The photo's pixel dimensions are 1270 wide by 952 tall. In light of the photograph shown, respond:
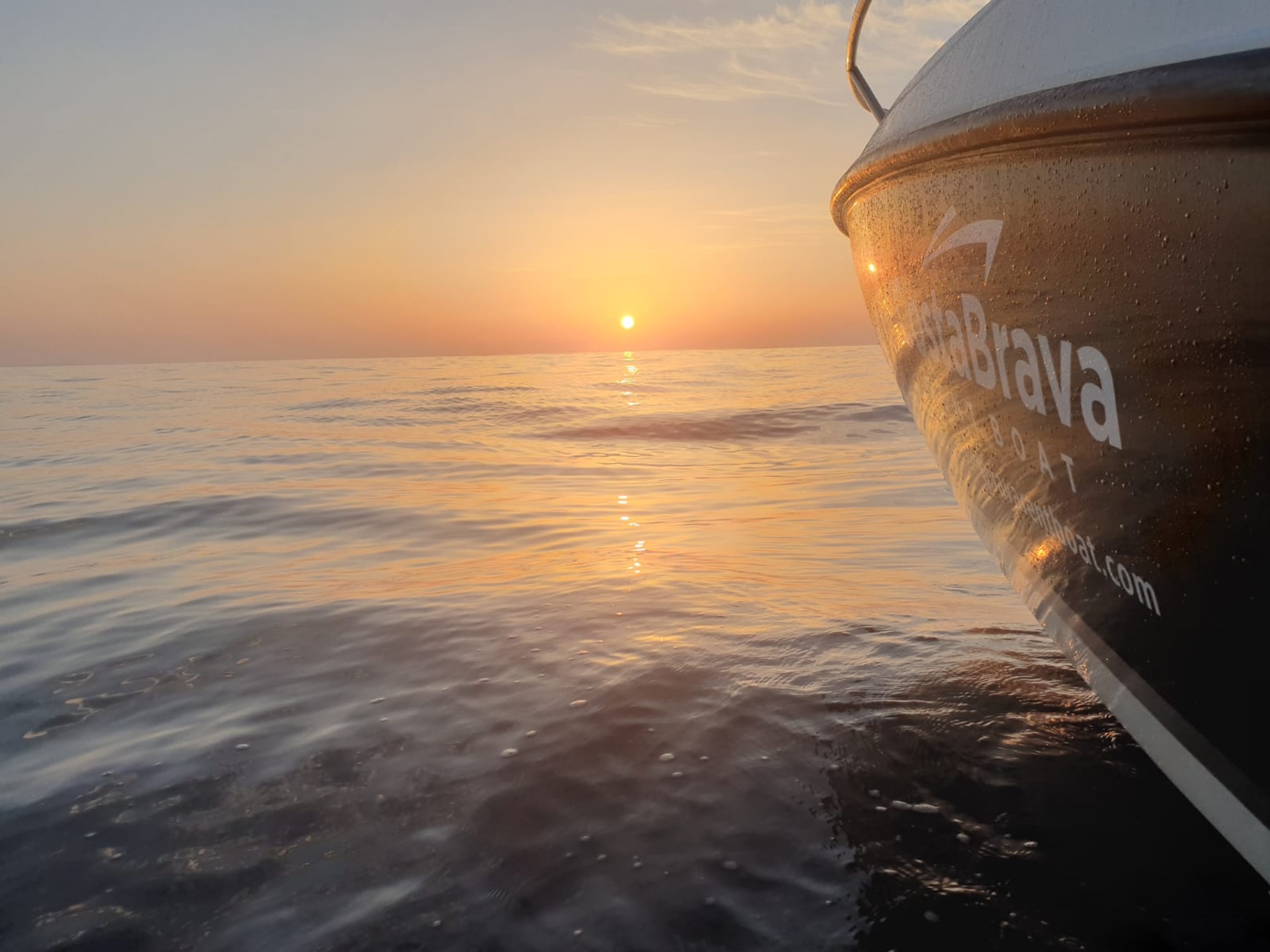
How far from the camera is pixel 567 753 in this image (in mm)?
2744

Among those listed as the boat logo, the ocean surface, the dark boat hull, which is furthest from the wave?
the dark boat hull

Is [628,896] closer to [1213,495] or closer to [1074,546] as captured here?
[1074,546]

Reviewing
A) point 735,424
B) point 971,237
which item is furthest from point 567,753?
point 735,424

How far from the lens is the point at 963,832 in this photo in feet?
7.31

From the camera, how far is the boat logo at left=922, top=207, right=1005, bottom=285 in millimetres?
1827

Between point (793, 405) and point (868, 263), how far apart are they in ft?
52.7

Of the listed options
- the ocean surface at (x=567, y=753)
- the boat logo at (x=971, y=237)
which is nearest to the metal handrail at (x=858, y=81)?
the boat logo at (x=971, y=237)

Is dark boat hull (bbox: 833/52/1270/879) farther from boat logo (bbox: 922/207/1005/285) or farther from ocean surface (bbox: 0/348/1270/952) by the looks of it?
ocean surface (bbox: 0/348/1270/952)

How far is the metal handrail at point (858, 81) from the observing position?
3652mm

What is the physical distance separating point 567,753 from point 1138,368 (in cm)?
195

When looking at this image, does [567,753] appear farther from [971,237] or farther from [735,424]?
[735,424]

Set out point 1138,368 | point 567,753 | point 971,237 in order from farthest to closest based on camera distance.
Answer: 1. point 567,753
2. point 971,237
3. point 1138,368

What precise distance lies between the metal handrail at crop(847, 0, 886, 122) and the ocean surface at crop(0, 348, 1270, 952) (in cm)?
220

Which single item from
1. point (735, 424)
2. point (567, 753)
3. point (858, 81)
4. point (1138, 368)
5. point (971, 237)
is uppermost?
point (858, 81)
